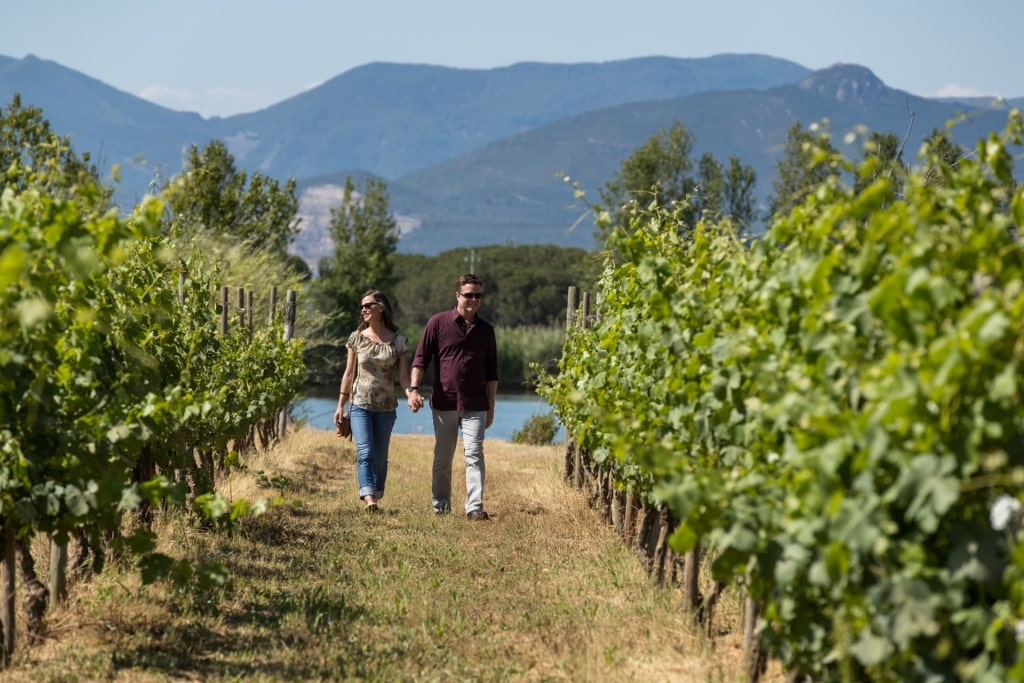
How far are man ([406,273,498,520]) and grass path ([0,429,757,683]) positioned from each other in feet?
1.82

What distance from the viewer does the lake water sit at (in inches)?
1033

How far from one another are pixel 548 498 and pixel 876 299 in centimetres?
860

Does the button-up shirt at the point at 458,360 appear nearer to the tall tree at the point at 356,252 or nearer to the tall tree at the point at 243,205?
the tall tree at the point at 243,205

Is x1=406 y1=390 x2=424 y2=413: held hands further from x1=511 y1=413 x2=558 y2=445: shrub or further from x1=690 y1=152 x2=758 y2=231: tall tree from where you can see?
x1=690 y1=152 x2=758 y2=231: tall tree

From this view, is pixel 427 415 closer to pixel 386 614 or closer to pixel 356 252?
pixel 356 252

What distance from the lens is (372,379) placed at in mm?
9578

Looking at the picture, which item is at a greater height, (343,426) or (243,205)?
(243,205)

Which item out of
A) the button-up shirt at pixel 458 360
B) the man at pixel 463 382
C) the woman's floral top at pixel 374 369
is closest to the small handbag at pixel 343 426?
the woman's floral top at pixel 374 369

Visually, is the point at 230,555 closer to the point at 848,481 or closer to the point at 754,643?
the point at 754,643

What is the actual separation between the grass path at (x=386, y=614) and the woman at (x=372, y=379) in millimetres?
577

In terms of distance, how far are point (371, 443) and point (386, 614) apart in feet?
11.6

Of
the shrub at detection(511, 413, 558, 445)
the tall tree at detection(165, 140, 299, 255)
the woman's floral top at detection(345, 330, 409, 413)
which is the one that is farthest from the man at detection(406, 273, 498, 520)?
the tall tree at detection(165, 140, 299, 255)

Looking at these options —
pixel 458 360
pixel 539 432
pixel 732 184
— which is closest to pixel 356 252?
pixel 732 184

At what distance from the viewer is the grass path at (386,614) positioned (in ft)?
16.9
